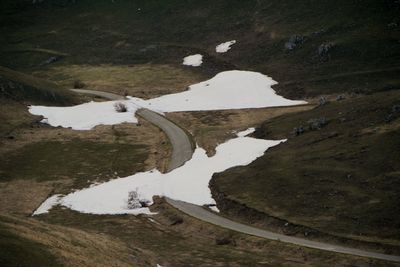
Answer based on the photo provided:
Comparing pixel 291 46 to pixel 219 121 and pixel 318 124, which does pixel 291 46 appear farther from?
pixel 318 124

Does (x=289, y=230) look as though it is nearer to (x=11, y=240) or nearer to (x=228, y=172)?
(x=228, y=172)

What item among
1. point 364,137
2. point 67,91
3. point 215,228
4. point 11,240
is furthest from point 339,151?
point 67,91

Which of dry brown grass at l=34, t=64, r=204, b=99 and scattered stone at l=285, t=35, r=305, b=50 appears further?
scattered stone at l=285, t=35, r=305, b=50

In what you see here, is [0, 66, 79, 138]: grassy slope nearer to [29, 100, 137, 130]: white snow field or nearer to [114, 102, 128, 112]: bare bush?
[29, 100, 137, 130]: white snow field

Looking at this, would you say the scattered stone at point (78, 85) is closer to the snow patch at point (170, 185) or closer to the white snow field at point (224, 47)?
the white snow field at point (224, 47)

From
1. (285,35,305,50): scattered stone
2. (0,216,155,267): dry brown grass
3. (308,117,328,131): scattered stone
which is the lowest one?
Result: (0,216,155,267): dry brown grass

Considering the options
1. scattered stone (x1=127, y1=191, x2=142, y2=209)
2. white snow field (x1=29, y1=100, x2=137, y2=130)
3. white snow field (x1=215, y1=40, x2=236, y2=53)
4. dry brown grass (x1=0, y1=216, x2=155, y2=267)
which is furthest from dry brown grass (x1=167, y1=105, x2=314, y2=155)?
dry brown grass (x1=0, y1=216, x2=155, y2=267)

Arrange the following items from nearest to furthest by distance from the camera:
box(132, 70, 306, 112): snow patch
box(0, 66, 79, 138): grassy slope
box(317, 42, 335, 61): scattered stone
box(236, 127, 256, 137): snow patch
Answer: box(236, 127, 256, 137): snow patch
box(0, 66, 79, 138): grassy slope
box(132, 70, 306, 112): snow patch
box(317, 42, 335, 61): scattered stone
